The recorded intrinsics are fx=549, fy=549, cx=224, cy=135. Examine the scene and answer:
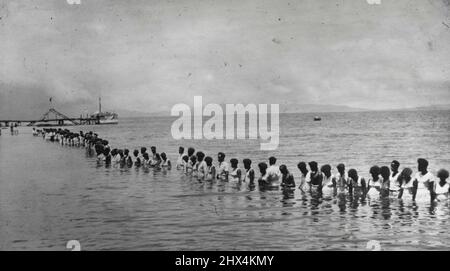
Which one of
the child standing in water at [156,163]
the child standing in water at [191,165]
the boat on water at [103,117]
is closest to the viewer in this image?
the child standing in water at [191,165]

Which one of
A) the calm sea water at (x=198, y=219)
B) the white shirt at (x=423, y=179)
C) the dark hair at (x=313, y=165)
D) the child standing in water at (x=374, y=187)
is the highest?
the dark hair at (x=313, y=165)

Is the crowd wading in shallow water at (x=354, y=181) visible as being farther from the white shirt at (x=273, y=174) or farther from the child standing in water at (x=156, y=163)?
the child standing in water at (x=156, y=163)

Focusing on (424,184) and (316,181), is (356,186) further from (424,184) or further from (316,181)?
(424,184)

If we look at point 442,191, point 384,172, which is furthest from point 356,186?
point 442,191

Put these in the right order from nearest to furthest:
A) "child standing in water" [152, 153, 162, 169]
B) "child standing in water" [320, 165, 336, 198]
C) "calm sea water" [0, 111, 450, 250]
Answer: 1. "calm sea water" [0, 111, 450, 250]
2. "child standing in water" [320, 165, 336, 198]
3. "child standing in water" [152, 153, 162, 169]

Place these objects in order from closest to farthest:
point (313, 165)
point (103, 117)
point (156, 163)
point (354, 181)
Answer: point (354, 181), point (313, 165), point (156, 163), point (103, 117)

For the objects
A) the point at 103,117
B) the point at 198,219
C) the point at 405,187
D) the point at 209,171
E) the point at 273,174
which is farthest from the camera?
the point at 103,117

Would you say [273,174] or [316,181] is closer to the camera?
[316,181]

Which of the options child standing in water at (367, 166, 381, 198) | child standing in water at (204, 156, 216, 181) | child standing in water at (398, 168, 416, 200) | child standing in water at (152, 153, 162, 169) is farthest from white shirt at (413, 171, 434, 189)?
child standing in water at (152, 153, 162, 169)

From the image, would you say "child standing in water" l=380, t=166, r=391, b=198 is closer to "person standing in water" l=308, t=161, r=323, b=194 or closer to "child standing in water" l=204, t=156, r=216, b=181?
"person standing in water" l=308, t=161, r=323, b=194

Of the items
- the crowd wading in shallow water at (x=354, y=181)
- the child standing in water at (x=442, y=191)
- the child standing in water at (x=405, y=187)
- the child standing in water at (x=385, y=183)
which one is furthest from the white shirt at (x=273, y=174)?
the child standing in water at (x=442, y=191)

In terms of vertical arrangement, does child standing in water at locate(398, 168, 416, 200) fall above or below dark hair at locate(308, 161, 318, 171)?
below
